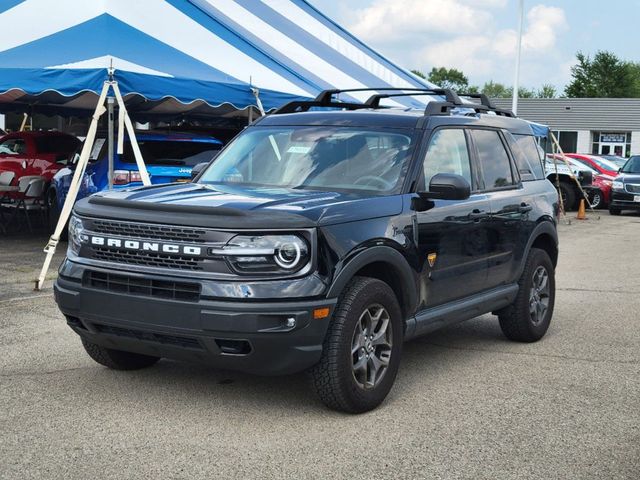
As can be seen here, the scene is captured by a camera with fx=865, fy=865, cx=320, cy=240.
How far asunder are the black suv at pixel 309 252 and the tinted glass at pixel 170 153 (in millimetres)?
5829

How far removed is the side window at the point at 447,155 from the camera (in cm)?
583

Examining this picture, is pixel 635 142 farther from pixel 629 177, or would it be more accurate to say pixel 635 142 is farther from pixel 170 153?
pixel 170 153

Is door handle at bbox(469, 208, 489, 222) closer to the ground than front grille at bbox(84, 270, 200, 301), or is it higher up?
higher up

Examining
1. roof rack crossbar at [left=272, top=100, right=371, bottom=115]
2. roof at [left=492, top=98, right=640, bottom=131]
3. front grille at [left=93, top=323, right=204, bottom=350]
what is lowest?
front grille at [left=93, top=323, right=204, bottom=350]

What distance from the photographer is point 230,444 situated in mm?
4477

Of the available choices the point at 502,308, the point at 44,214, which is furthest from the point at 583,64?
the point at 502,308

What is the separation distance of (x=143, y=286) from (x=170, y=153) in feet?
25.4

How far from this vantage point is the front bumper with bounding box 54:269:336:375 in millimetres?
4492

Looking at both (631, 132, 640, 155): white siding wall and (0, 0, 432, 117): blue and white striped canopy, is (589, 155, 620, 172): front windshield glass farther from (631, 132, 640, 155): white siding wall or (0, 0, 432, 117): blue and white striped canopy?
(631, 132, 640, 155): white siding wall

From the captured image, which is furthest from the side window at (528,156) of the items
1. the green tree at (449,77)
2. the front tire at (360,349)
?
the green tree at (449,77)

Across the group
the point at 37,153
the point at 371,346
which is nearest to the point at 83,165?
the point at 371,346

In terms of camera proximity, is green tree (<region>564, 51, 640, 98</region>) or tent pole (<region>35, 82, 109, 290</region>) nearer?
tent pole (<region>35, 82, 109, 290</region>)

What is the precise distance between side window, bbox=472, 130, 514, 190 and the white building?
51841 millimetres

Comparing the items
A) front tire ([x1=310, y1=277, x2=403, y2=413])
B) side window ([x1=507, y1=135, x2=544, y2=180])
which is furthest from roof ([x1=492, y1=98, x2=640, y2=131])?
front tire ([x1=310, y1=277, x2=403, y2=413])
